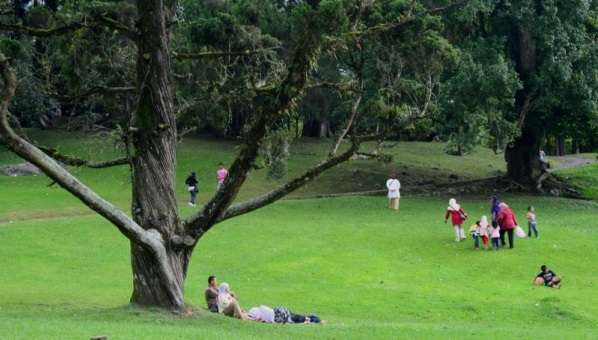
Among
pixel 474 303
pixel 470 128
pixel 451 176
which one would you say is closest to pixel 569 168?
pixel 451 176

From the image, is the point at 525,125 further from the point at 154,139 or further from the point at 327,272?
the point at 154,139

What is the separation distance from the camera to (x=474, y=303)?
73.4 ft

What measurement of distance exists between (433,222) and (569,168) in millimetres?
25913

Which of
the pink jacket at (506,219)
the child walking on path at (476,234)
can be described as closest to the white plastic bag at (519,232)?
the pink jacket at (506,219)

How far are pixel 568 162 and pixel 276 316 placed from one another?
48095 mm

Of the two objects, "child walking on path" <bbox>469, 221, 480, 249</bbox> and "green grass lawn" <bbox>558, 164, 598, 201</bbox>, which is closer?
"child walking on path" <bbox>469, 221, 480, 249</bbox>

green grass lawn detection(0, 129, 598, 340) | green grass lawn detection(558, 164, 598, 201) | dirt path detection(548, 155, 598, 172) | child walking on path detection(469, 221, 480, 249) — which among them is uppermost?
dirt path detection(548, 155, 598, 172)

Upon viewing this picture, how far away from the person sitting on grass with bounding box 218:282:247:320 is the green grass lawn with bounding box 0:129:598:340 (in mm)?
1620

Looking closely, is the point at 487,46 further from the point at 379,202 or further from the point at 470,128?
the point at 379,202

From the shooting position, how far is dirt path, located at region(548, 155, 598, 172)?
195ft

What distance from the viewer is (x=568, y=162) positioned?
62.8 metres

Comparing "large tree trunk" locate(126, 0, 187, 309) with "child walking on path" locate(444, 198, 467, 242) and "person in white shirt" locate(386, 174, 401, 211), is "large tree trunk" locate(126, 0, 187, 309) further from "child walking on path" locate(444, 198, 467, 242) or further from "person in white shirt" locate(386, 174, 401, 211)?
"person in white shirt" locate(386, 174, 401, 211)

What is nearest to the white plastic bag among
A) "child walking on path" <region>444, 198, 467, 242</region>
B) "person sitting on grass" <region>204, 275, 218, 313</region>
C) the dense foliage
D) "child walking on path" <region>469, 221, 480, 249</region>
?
"child walking on path" <region>469, 221, 480, 249</region>

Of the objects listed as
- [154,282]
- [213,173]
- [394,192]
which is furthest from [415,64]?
[213,173]
